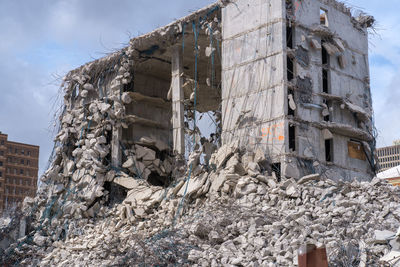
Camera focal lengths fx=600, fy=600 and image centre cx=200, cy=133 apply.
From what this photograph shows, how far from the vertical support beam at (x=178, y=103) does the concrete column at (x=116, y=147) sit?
6.98ft

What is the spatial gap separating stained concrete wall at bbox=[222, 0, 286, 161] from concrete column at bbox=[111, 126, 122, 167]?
13.4 feet

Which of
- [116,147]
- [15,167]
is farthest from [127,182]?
[15,167]

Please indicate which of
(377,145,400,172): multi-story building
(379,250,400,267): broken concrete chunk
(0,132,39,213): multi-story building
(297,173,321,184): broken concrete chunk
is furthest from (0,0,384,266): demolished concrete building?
(377,145,400,172): multi-story building

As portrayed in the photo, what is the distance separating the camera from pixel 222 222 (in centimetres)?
1111

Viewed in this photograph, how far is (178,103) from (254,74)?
282 centimetres

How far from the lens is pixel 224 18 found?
50.5 ft

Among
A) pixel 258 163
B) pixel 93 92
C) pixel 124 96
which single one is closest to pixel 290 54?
pixel 258 163

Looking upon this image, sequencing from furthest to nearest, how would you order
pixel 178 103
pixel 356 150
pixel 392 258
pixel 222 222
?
1. pixel 178 103
2. pixel 356 150
3. pixel 222 222
4. pixel 392 258

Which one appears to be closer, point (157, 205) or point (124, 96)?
point (157, 205)

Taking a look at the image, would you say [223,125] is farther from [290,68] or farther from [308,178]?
[308,178]

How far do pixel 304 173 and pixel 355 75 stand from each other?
370 cm

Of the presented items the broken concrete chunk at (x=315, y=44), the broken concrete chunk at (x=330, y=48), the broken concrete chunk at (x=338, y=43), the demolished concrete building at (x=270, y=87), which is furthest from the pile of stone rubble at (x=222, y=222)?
the broken concrete chunk at (x=338, y=43)

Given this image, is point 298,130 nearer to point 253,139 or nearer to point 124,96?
point 253,139

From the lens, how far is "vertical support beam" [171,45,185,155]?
1630cm
